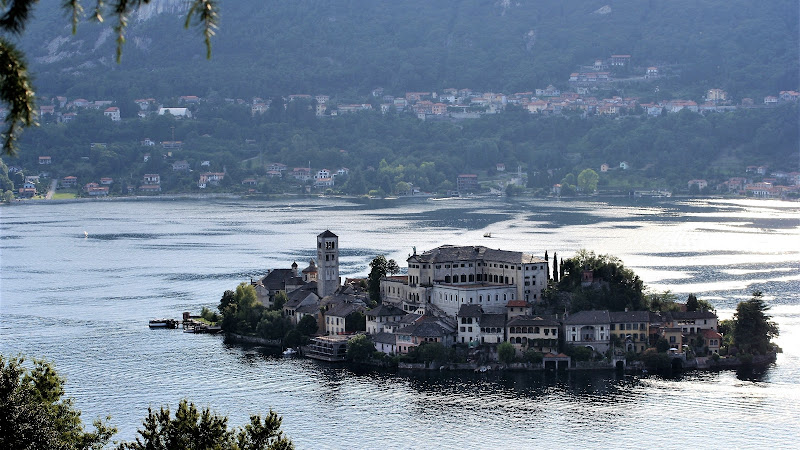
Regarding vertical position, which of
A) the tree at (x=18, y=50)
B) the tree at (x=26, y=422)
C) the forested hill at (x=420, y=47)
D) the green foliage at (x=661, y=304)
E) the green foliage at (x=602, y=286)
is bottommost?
the green foliage at (x=661, y=304)

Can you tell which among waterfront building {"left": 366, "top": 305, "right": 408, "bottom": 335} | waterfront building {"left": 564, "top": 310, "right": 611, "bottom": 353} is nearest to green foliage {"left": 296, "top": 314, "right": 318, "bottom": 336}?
waterfront building {"left": 366, "top": 305, "right": 408, "bottom": 335}

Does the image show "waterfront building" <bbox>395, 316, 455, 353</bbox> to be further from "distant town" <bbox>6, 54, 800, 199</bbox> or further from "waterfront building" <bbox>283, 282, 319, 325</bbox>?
"distant town" <bbox>6, 54, 800, 199</bbox>

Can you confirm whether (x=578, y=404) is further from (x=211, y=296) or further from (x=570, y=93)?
(x=570, y=93)

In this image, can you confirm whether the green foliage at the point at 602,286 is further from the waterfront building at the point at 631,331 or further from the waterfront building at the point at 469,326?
the waterfront building at the point at 469,326

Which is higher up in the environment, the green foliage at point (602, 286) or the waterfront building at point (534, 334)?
the green foliage at point (602, 286)

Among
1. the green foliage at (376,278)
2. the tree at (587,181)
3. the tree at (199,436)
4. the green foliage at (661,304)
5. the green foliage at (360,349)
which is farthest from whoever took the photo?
the tree at (587,181)

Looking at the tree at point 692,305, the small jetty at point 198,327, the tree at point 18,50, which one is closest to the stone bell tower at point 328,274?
the small jetty at point 198,327
